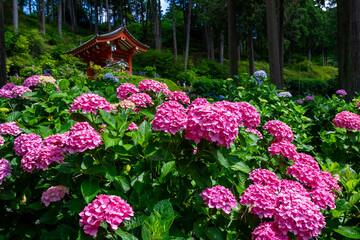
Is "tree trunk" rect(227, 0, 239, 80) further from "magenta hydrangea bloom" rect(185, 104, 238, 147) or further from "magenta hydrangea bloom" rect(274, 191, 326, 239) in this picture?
"magenta hydrangea bloom" rect(274, 191, 326, 239)

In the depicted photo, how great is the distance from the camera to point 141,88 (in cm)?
237

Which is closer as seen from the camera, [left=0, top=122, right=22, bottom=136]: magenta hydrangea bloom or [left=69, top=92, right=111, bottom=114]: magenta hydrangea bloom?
[left=69, top=92, right=111, bottom=114]: magenta hydrangea bloom

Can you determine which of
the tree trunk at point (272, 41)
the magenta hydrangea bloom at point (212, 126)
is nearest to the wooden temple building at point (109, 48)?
the tree trunk at point (272, 41)

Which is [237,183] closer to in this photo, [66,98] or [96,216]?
[96,216]

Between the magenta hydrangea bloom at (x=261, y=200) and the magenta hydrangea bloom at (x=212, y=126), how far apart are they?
0.96 ft

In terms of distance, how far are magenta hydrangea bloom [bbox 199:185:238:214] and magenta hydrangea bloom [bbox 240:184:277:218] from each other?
0.29 ft

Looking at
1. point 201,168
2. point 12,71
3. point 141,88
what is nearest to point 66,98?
point 141,88

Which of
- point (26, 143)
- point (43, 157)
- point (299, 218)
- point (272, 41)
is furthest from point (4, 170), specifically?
point (272, 41)

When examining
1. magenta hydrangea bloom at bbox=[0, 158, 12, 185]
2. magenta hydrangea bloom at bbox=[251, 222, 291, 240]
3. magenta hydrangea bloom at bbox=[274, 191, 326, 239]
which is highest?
magenta hydrangea bloom at bbox=[0, 158, 12, 185]

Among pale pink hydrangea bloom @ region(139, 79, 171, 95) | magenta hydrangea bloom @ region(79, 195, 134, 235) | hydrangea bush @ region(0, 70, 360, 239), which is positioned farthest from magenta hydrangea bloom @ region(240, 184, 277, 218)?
pale pink hydrangea bloom @ region(139, 79, 171, 95)

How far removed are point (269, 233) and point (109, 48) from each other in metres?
15.5

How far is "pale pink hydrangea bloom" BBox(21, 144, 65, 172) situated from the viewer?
145 cm

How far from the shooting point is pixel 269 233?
117 centimetres

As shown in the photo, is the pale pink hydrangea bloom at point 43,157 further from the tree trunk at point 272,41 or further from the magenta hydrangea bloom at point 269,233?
the tree trunk at point 272,41
